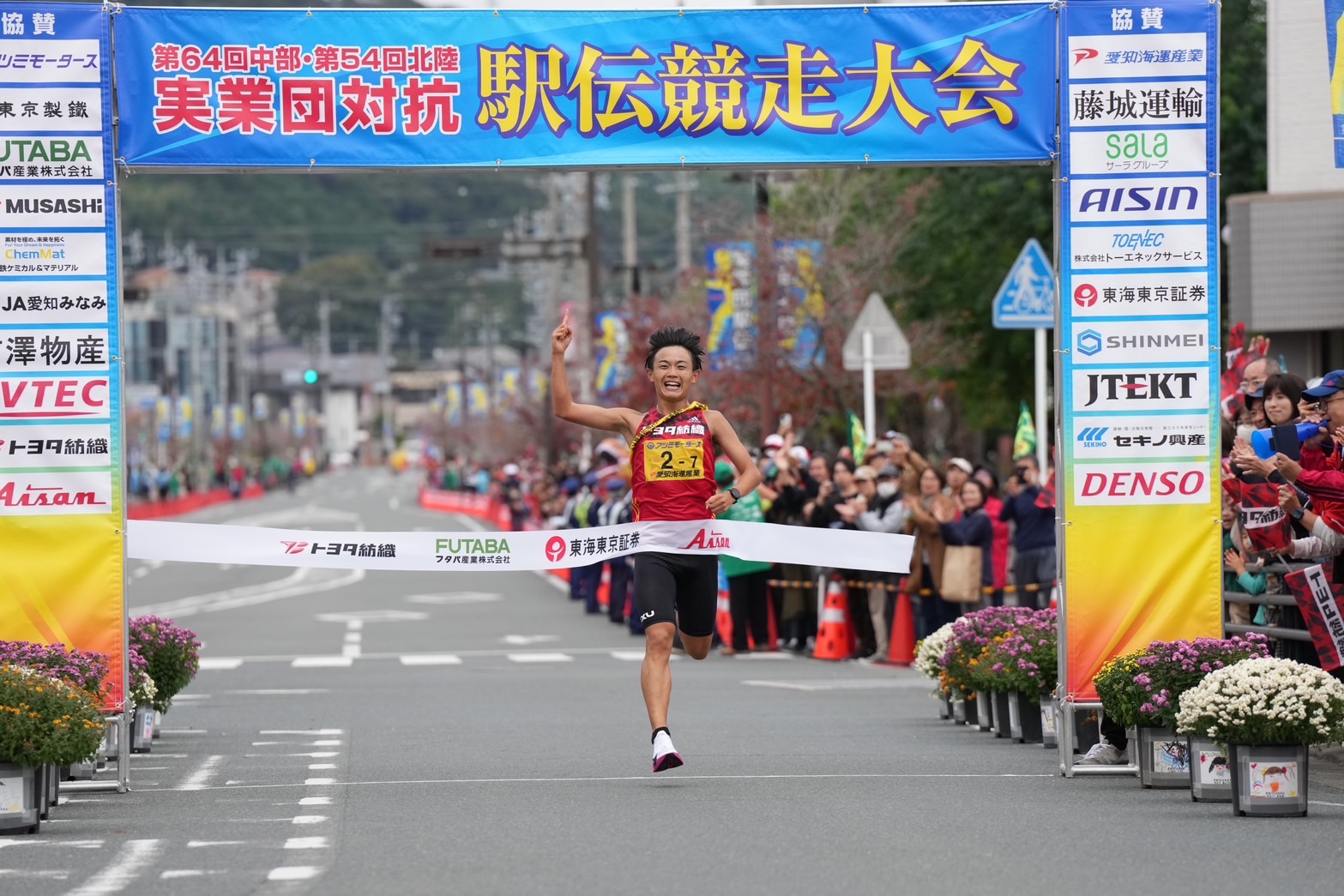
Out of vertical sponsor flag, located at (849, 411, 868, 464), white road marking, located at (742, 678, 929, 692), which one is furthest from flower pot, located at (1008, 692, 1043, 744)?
vertical sponsor flag, located at (849, 411, 868, 464)

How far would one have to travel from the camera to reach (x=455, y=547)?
40.6 ft

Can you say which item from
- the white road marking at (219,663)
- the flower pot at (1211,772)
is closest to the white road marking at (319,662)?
the white road marking at (219,663)

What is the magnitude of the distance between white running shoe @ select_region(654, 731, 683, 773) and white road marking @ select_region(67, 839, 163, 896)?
2.55 m

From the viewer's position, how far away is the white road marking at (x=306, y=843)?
9.27 metres

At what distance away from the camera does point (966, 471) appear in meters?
20.2

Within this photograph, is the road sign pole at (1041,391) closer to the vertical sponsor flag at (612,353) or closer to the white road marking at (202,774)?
the white road marking at (202,774)

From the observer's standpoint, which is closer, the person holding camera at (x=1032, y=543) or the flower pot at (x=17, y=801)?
the flower pot at (x=17, y=801)

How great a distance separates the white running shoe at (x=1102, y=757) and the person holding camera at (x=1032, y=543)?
6.96m

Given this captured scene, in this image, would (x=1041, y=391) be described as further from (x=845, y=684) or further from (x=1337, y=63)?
(x=1337, y=63)

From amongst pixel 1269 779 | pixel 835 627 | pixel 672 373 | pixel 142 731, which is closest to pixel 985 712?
pixel 672 373

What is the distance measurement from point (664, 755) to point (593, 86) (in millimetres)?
3548

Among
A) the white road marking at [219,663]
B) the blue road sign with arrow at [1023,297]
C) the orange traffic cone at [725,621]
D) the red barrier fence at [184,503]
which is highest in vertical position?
the blue road sign with arrow at [1023,297]

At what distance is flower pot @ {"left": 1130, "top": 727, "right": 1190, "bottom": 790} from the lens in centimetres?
1120

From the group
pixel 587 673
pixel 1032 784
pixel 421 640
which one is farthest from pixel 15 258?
pixel 421 640
